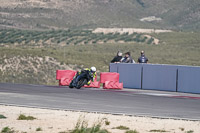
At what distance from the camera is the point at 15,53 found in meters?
55.2

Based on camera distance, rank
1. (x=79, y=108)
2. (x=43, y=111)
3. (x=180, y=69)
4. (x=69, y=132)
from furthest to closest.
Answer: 1. (x=180, y=69)
2. (x=79, y=108)
3. (x=43, y=111)
4. (x=69, y=132)

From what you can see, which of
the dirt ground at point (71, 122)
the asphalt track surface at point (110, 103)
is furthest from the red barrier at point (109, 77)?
the dirt ground at point (71, 122)

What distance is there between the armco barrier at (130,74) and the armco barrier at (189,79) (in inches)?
108

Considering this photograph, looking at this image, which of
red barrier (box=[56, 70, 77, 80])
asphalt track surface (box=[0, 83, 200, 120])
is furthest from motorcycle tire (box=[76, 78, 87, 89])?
red barrier (box=[56, 70, 77, 80])

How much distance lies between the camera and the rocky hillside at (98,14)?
116312 millimetres

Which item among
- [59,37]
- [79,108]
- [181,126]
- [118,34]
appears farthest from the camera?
[118,34]

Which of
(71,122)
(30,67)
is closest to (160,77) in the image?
(71,122)

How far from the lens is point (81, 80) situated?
90.5 ft

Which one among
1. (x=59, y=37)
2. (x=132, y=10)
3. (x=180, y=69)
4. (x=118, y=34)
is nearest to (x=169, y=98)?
(x=180, y=69)

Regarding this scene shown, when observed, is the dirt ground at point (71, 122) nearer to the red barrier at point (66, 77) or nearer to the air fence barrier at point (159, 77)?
the air fence barrier at point (159, 77)

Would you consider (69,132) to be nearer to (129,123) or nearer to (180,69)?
(129,123)

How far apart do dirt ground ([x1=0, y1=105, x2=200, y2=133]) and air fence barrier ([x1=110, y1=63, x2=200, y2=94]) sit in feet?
40.5

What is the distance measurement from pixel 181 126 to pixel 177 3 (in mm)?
137274

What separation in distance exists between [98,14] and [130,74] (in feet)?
326
